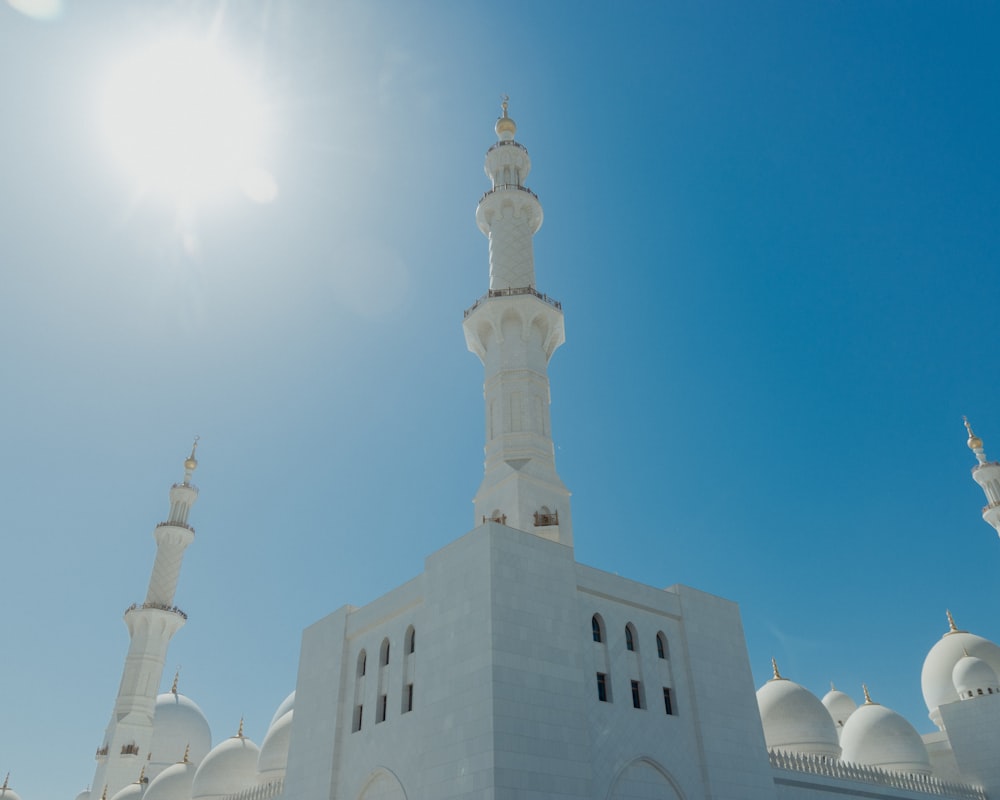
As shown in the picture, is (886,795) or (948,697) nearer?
(886,795)

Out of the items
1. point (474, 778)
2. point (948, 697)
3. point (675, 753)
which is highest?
point (948, 697)

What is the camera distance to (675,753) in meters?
17.7

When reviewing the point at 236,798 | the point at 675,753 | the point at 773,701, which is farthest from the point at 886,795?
the point at 236,798

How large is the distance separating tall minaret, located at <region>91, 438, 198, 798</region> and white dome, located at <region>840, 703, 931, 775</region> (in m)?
31.2

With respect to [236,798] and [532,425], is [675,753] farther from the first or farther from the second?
[236,798]

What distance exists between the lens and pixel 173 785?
2873 cm

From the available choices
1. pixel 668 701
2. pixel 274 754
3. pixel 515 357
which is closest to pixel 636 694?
pixel 668 701

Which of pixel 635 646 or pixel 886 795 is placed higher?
pixel 635 646

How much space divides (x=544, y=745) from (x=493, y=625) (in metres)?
2.47

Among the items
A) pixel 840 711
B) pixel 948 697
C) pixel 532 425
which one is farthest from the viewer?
pixel 840 711

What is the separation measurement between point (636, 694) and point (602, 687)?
1181mm

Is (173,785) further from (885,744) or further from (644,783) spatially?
(885,744)

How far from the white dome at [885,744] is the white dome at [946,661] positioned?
594 centimetres

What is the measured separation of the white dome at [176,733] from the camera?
37875mm
